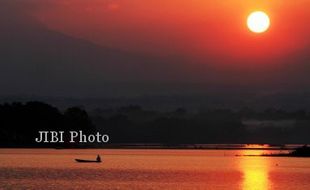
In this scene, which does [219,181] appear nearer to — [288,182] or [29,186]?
[288,182]

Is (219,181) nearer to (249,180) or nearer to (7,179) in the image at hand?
(249,180)

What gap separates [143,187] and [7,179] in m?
19.9

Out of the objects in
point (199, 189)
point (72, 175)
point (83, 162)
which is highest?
point (83, 162)

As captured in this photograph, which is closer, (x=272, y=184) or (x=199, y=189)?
(x=199, y=189)

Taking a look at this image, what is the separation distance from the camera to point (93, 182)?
105m

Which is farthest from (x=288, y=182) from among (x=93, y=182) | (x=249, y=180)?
(x=93, y=182)

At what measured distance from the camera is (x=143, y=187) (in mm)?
97875

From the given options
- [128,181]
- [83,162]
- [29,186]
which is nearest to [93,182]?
[128,181]

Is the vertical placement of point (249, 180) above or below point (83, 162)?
below

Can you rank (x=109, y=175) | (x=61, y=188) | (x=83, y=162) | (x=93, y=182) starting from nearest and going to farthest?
(x=61, y=188) < (x=93, y=182) < (x=109, y=175) < (x=83, y=162)

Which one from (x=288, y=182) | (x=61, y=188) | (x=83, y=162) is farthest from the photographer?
(x=83, y=162)

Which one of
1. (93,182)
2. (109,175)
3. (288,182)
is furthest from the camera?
(109,175)

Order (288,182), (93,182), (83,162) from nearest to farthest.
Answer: (93,182)
(288,182)
(83,162)

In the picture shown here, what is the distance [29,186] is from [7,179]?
39.6ft
